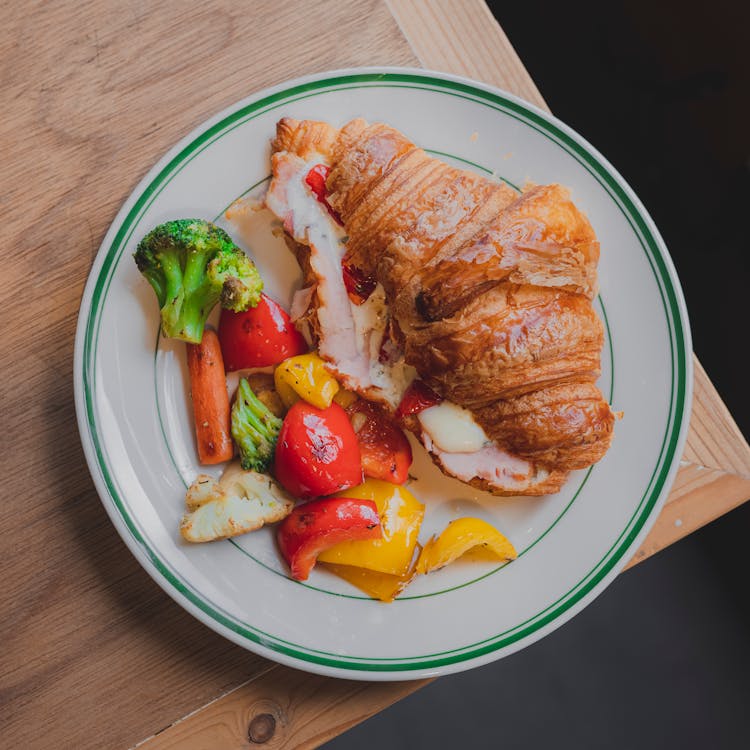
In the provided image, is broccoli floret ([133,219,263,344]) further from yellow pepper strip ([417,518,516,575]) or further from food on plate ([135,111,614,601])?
yellow pepper strip ([417,518,516,575])

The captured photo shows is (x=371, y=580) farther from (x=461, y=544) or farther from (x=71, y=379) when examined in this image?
(x=71, y=379)

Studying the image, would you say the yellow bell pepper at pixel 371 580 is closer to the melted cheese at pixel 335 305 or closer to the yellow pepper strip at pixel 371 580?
the yellow pepper strip at pixel 371 580

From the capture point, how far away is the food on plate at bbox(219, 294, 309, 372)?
7.31 ft

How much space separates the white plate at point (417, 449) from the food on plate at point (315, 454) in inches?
8.3

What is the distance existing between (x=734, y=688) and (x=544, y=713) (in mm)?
857

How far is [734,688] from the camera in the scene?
3547 millimetres

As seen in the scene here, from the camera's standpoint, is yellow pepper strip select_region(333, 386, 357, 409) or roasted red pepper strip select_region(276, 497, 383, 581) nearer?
roasted red pepper strip select_region(276, 497, 383, 581)

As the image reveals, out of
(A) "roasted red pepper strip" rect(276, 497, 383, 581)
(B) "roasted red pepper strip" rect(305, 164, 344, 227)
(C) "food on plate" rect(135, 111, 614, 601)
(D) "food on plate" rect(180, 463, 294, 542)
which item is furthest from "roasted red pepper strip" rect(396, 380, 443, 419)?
(B) "roasted red pepper strip" rect(305, 164, 344, 227)

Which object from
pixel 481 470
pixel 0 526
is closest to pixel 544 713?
pixel 481 470

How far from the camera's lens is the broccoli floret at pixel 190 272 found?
2.14m

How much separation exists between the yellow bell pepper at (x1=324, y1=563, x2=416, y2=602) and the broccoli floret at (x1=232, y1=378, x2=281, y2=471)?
36cm

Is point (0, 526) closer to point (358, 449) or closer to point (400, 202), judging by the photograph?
point (358, 449)

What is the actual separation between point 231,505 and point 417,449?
57cm

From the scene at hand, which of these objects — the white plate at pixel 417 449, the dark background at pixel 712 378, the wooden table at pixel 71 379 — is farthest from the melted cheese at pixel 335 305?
the dark background at pixel 712 378
